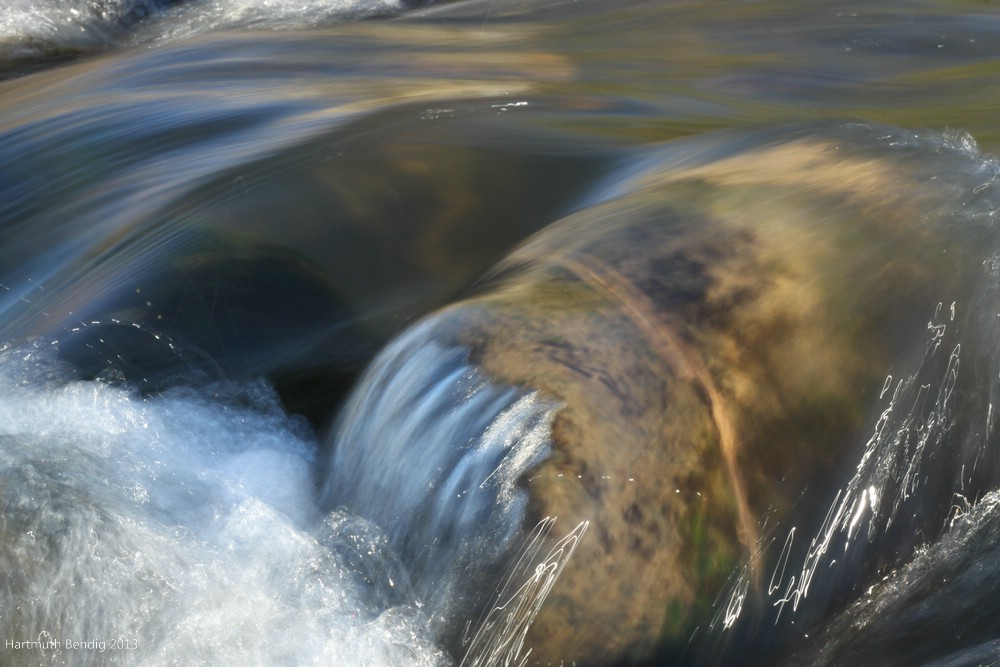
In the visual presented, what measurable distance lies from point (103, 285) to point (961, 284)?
2.50m

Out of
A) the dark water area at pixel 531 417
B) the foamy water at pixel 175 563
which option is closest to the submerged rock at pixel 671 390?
the dark water area at pixel 531 417

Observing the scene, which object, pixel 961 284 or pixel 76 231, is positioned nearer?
pixel 961 284

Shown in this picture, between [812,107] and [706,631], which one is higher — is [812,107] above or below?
above

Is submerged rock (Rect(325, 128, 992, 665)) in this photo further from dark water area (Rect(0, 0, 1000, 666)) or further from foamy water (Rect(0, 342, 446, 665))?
foamy water (Rect(0, 342, 446, 665))

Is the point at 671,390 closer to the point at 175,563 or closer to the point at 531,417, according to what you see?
the point at 531,417

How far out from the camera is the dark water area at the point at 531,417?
2.28 metres

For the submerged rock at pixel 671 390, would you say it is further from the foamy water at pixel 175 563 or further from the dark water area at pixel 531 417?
the foamy water at pixel 175 563

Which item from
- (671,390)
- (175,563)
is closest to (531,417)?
(671,390)

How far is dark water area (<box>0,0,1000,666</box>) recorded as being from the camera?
2.28 meters

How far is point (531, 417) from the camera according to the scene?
2.35 metres

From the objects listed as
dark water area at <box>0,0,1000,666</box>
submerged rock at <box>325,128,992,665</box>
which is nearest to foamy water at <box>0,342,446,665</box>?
dark water area at <box>0,0,1000,666</box>

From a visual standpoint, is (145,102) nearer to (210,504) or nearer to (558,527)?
(210,504)

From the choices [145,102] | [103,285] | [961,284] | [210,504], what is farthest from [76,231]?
[961,284]

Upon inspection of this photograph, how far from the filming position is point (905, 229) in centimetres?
262
